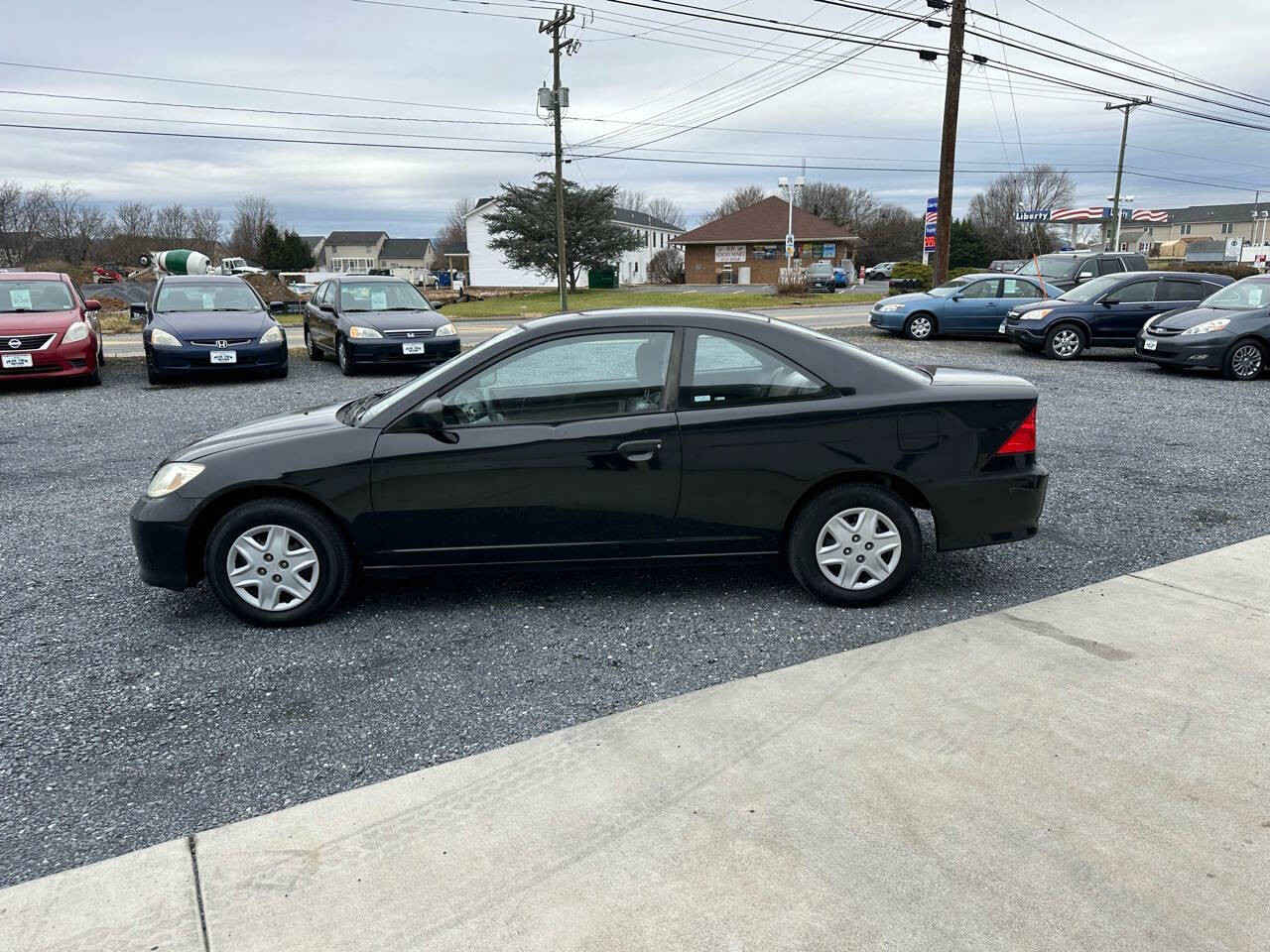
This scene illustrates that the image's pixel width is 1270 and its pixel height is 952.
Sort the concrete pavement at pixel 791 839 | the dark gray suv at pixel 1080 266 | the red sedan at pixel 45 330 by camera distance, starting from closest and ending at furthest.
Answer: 1. the concrete pavement at pixel 791 839
2. the red sedan at pixel 45 330
3. the dark gray suv at pixel 1080 266

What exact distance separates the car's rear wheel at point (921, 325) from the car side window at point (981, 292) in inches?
32.8

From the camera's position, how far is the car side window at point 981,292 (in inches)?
734

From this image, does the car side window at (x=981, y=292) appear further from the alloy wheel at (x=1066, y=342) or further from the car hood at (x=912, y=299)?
the alloy wheel at (x=1066, y=342)

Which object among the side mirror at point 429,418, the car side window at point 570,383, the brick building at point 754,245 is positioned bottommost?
the side mirror at point 429,418

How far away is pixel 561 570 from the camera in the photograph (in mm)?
4406

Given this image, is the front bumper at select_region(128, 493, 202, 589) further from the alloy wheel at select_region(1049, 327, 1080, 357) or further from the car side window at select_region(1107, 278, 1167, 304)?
the car side window at select_region(1107, 278, 1167, 304)

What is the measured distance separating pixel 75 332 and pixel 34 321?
1.61 ft

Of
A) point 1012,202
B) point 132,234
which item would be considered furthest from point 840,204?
point 132,234

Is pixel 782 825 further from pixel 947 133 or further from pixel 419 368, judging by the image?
pixel 947 133

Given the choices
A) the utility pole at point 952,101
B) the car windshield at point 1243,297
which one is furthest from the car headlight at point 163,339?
the utility pole at point 952,101

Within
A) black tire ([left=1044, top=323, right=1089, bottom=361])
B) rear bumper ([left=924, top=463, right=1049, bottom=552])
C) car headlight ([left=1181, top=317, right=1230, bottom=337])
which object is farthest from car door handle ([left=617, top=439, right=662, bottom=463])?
black tire ([left=1044, top=323, right=1089, bottom=361])

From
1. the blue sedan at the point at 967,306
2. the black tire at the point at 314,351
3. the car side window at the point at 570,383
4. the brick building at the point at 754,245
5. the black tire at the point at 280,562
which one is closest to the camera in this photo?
the black tire at the point at 280,562

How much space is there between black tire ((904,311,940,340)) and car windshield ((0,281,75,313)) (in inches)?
595

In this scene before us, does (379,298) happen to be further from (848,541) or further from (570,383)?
(848,541)
